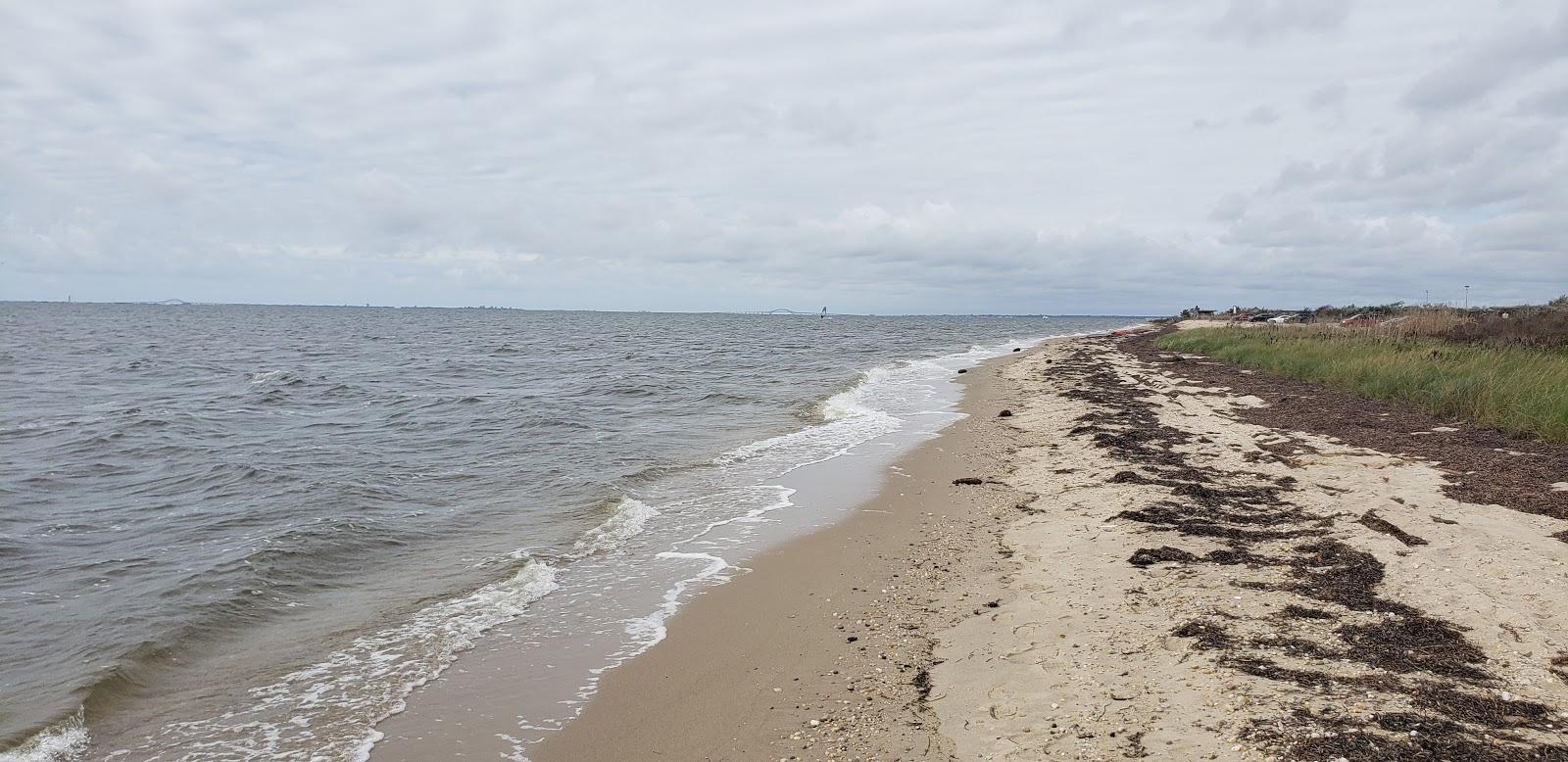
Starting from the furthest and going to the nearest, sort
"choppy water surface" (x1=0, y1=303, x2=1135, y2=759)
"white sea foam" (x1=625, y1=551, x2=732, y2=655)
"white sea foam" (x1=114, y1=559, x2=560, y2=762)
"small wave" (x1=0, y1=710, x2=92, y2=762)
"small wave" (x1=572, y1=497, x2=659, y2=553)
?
1. "small wave" (x1=572, y1=497, x2=659, y2=553)
2. "white sea foam" (x1=625, y1=551, x2=732, y2=655)
3. "choppy water surface" (x1=0, y1=303, x2=1135, y2=759)
4. "white sea foam" (x1=114, y1=559, x2=560, y2=762)
5. "small wave" (x1=0, y1=710, x2=92, y2=762)

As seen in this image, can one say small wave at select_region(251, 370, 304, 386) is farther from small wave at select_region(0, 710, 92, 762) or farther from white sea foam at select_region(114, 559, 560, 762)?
small wave at select_region(0, 710, 92, 762)

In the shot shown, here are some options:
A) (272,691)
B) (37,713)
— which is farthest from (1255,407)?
(37,713)

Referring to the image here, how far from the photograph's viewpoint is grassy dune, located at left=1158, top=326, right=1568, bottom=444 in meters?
12.8

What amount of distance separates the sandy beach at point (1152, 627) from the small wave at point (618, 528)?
7.15 feet

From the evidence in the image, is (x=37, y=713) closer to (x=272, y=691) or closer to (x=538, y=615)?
(x=272, y=691)

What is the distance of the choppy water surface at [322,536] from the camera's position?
6047mm

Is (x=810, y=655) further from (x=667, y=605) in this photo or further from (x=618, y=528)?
(x=618, y=528)

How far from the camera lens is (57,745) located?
5.33m

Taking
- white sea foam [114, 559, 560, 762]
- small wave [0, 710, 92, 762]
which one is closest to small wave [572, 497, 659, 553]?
white sea foam [114, 559, 560, 762]

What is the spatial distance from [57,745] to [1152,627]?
746cm

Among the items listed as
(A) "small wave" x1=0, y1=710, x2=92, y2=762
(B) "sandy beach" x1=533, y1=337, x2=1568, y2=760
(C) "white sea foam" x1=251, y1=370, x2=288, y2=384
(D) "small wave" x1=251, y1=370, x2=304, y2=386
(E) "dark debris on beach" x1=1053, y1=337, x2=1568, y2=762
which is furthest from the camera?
(C) "white sea foam" x1=251, y1=370, x2=288, y2=384

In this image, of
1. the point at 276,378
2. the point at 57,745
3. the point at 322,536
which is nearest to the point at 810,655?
the point at 57,745

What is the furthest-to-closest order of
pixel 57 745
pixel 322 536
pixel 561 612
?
pixel 322 536 < pixel 561 612 < pixel 57 745

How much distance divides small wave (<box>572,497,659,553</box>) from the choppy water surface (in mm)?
52
